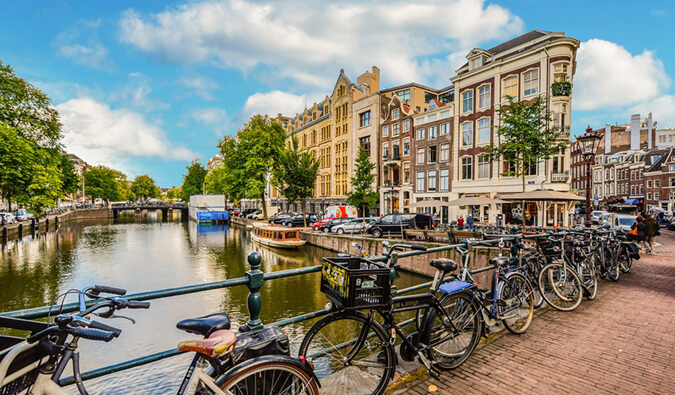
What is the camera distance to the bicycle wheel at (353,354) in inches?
111

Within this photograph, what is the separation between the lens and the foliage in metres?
25.0

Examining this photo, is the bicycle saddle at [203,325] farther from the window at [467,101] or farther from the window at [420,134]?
the window at [420,134]

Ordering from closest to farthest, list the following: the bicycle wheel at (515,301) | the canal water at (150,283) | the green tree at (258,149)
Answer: the bicycle wheel at (515,301) < the canal water at (150,283) < the green tree at (258,149)

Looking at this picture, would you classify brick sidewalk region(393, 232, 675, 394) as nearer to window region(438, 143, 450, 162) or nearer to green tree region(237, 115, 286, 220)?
window region(438, 143, 450, 162)

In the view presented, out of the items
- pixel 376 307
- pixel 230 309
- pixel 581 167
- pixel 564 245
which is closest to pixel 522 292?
pixel 564 245

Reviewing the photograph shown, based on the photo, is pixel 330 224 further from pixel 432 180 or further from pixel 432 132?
pixel 432 132

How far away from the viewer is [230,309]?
12672 mm

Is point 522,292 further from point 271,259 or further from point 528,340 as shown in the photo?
point 271,259

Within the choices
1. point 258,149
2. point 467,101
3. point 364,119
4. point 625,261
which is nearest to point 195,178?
point 258,149

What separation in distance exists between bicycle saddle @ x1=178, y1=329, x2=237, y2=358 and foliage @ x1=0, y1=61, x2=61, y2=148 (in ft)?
103

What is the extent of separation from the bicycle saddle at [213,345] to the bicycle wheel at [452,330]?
2104 millimetres

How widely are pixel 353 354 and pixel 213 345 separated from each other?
148cm

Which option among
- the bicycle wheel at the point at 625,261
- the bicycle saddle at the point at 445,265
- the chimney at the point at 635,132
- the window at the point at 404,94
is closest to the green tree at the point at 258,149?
the window at the point at 404,94

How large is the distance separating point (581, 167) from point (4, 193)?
3254 inches
